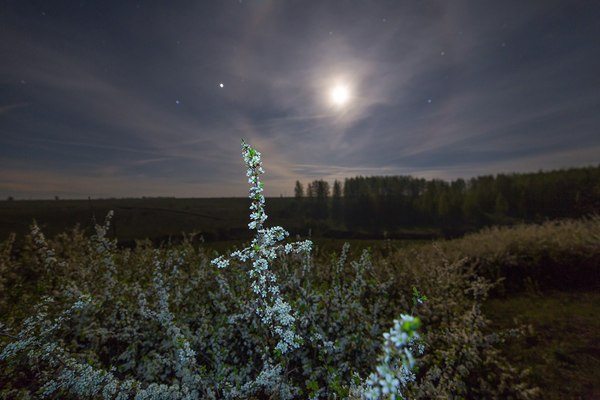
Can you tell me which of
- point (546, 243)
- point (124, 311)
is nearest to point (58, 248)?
point (124, 311)

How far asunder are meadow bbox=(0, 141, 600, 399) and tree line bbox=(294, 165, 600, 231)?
21803 mm

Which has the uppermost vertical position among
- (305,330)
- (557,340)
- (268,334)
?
(305,330)

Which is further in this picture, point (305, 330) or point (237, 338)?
point (237, 338)

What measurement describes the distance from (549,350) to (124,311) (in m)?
8.43

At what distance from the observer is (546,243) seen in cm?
1002

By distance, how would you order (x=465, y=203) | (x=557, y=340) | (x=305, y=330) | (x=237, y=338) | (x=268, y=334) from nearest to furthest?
1. (x=305, y=330)
2. (x=268, y=334)
3. (x=237, y=338)
4. (x=557, y=340)
5. (x=465, y=203)

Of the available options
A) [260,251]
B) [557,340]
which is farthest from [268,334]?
[557,340]

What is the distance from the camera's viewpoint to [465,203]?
112ft

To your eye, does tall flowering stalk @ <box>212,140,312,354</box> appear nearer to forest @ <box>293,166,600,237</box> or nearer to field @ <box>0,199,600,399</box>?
field @ <box>0,199,600,399</box>

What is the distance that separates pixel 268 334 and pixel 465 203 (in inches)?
1443

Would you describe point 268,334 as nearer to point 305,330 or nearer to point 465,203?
point 305,330

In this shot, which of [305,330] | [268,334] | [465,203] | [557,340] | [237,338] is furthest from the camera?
[465,203]

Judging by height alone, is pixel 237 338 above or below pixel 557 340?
above

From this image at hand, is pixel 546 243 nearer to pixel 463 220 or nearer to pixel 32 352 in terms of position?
pixel 32 352
